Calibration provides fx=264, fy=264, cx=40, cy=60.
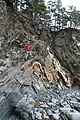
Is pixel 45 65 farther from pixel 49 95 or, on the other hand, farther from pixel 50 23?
pixel 50 23

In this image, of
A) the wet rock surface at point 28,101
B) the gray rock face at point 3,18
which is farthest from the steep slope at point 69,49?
the wet rock surface at point 28,101

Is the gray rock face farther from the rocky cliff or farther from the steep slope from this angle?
the steep slope

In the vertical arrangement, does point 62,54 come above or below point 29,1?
below

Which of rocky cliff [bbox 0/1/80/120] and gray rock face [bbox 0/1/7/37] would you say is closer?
rocky cliff [bbox 0/1/80/120]

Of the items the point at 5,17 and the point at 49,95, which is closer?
the point at 49,95

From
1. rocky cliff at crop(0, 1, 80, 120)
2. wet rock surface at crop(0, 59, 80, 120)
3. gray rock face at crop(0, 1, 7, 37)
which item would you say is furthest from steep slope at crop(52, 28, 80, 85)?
wet rock surface at crop(0, 59, 80, 120)

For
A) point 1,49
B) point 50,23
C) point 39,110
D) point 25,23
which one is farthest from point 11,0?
point 39,110

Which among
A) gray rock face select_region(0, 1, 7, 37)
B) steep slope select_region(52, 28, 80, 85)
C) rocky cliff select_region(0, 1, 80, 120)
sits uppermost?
gray rock face select_region(0, 1, 7, 37)

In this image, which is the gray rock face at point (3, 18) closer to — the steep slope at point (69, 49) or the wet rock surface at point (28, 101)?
the wet rock surface at point (28, 101)

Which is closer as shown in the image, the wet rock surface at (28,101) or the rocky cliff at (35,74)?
the wet rock surface at (28,101)

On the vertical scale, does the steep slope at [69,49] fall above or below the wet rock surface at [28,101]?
below

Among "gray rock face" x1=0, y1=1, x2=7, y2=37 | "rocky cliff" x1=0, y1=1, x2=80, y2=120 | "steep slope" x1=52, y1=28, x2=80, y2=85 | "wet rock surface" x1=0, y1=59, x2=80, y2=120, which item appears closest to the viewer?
"wet rock surface" x1=0, y1=59, x2=80, y2=120

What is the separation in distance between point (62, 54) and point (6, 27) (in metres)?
12.7

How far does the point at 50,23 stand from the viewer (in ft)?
212
